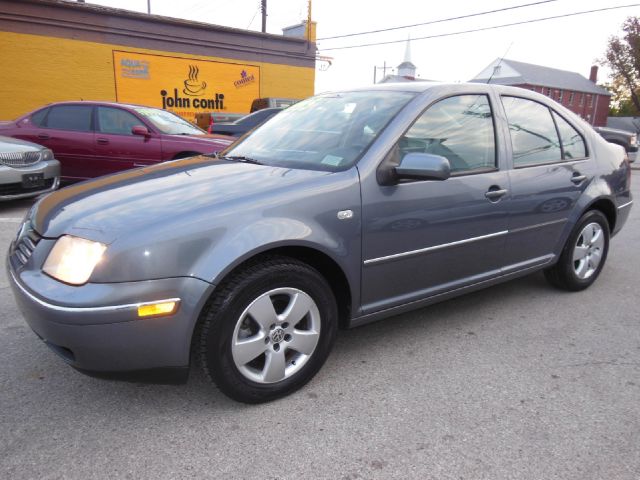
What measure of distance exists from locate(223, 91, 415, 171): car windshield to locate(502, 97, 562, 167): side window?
0.88 meters

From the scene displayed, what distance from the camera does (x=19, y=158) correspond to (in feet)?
21.4

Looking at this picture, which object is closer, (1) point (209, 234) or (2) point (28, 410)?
(1) point (209, 234)

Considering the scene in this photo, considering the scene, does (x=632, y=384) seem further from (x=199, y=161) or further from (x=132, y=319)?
(x=199, y=161)

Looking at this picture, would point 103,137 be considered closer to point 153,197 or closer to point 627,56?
point 153,197

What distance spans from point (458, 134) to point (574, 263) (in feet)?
5.56

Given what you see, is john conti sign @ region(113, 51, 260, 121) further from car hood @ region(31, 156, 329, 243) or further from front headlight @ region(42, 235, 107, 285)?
front headlight @ region(42, 235, 107, 285)

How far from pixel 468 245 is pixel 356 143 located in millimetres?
960

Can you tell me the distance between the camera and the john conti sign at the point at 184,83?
16.6 m

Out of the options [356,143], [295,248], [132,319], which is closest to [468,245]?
[356,143]

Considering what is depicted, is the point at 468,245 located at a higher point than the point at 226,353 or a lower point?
higher

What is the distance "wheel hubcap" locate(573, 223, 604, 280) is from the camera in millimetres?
4004

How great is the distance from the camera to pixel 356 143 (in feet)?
9.24

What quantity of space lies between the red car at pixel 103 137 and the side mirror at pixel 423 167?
528 centimetres

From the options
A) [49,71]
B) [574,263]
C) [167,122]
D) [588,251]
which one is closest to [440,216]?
[574,263]
